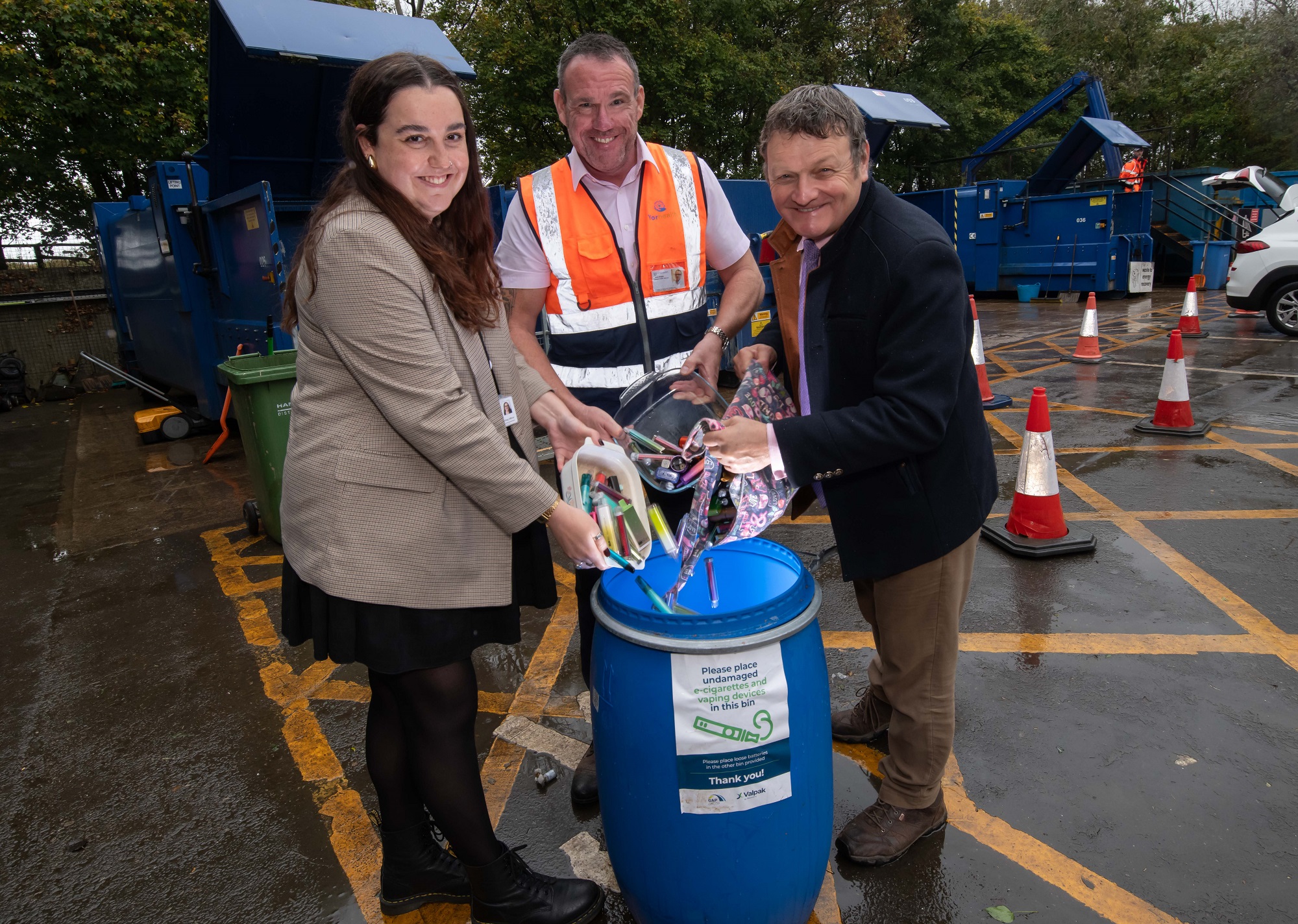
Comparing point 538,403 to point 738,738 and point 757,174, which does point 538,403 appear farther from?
point 757,174

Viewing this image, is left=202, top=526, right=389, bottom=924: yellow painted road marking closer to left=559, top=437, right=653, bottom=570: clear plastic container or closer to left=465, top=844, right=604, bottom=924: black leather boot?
left=465, top=844, right=604, bottom=924: black leather boot

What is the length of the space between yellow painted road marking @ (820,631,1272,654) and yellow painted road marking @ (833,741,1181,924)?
2.58 feet

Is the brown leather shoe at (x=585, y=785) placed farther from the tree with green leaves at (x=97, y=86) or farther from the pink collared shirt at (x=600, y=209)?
the tree with green leaves at (x=97, y=86)

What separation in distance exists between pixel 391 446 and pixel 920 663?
1401mm

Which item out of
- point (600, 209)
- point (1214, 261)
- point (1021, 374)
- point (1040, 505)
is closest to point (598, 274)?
point (600, 209)

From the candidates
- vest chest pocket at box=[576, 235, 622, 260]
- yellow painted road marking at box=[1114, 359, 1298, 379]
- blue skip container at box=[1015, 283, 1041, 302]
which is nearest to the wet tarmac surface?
vest chest pocket at box=[576, 235, 622, 260]

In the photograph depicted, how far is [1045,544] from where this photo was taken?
12.9ft

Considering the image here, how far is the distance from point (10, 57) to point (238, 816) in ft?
49.4

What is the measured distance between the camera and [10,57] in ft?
40.4

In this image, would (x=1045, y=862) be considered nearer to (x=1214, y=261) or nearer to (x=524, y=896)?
(x=524, y=896)

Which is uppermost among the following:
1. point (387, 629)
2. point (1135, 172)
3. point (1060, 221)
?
point (1135, 172)

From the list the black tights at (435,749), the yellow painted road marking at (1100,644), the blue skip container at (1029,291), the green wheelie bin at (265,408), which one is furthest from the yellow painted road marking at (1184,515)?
the blue skip container at (1029,291)

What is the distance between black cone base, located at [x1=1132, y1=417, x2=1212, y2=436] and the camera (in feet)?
19.0

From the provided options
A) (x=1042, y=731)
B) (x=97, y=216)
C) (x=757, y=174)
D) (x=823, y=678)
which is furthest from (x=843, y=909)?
(x=757, y=174)
